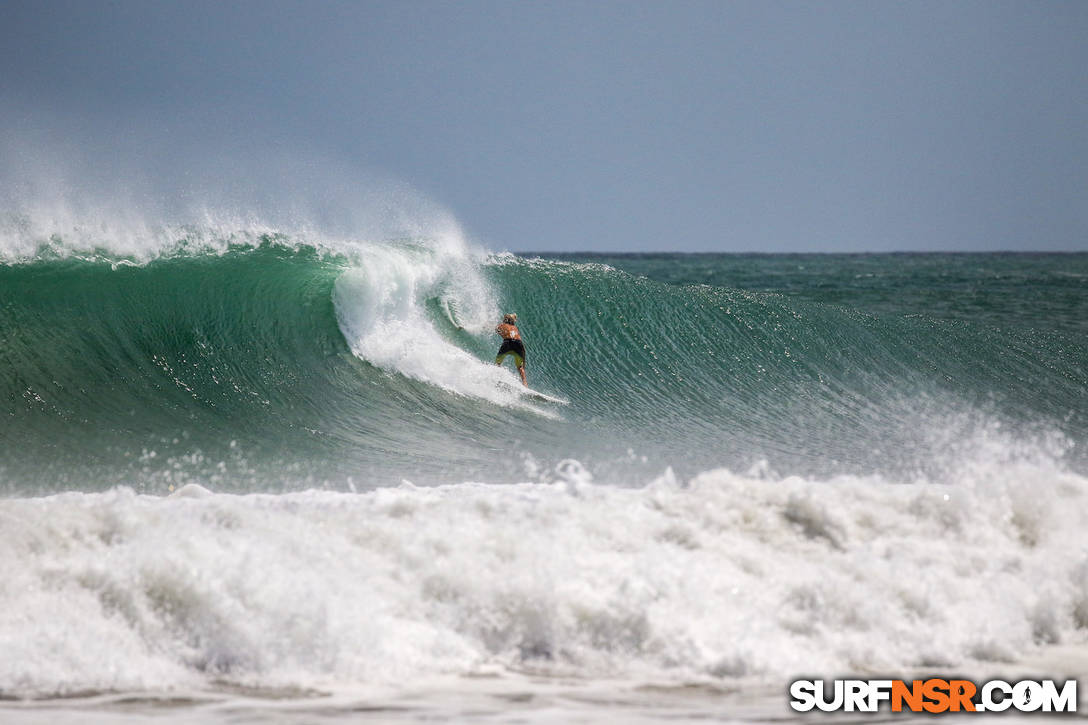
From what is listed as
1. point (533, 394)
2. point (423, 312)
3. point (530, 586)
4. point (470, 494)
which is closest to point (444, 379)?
point (533, 394)

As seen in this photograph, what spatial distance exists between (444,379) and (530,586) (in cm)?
538

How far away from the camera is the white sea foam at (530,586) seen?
3.80 m

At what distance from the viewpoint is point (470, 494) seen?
18.7 ft

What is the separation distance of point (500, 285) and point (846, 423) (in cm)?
523

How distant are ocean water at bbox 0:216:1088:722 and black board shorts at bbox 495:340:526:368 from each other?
0.26 meters

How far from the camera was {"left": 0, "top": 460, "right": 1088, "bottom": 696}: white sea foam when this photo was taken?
150 inches

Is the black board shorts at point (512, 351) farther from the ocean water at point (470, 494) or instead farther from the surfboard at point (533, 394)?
the surfboard at point (533, 394)

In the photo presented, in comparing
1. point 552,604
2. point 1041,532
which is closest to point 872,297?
point 1041,532

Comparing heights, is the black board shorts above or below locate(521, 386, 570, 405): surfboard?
above

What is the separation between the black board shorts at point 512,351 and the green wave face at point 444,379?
0.44 feet

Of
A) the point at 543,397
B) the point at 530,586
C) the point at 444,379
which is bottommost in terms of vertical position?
the point at 530,586

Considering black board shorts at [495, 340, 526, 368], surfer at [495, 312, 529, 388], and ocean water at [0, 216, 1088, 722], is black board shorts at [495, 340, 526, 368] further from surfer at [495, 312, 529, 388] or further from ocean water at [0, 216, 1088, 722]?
ocean water at [0, 216, 1088, 722]

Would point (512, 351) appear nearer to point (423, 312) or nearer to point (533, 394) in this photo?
point (533, 394)

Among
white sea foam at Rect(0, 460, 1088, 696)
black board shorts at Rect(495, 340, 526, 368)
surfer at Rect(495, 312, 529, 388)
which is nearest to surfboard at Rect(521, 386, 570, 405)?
surfer at Rect(495, 312, 529, 388)
